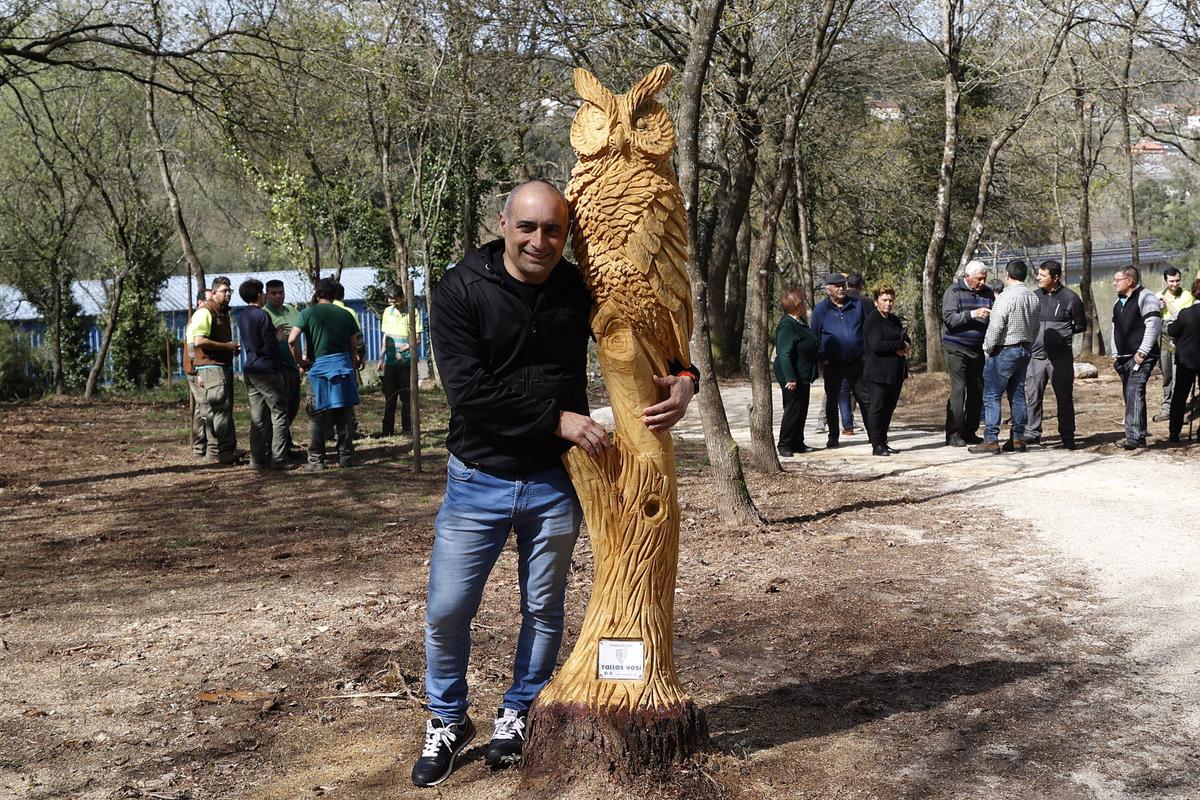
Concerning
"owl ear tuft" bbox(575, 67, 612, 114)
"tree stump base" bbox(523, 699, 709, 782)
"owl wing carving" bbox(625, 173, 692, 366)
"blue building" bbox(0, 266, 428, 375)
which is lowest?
"tree stump base" bbox(523, 699, 709, 782)

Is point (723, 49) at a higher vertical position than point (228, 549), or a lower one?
higher

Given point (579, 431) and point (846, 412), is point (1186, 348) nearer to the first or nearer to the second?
point (846, 412)

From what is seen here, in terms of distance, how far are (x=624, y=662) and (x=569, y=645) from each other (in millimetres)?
1922

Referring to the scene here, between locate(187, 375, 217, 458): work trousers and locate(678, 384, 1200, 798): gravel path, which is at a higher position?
locate(187, 375, 217, 458): work trousers

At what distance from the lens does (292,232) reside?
2312 cm

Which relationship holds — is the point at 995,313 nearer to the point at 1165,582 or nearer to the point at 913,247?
the point at 1165,582

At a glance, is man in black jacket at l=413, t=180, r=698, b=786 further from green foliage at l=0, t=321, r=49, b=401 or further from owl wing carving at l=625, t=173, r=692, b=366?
green foliage at l=0, t=321, r=49, b=401

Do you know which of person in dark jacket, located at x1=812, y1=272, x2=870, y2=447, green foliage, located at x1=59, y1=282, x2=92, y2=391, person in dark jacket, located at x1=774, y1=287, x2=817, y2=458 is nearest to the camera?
person in dark jacket, located at x1=774, y1=287, x2=817, y2=458

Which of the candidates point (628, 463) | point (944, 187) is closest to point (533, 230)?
point (628, 463)

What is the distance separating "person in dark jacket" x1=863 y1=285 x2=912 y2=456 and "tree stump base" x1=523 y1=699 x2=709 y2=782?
29.0ft

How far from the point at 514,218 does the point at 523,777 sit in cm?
193

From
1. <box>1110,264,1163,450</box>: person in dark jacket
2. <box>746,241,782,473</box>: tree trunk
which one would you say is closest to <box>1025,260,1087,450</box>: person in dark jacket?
<box>1110,264,1163,450</box>: person in dark jacket

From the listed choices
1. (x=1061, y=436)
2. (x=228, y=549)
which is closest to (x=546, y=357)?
(x=228, y=549)

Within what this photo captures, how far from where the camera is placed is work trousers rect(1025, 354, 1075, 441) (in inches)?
478
